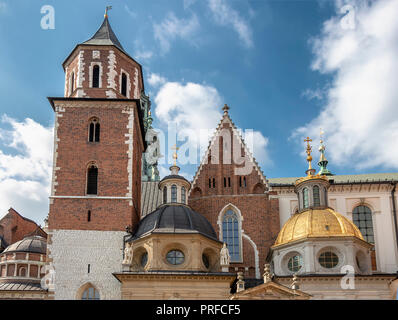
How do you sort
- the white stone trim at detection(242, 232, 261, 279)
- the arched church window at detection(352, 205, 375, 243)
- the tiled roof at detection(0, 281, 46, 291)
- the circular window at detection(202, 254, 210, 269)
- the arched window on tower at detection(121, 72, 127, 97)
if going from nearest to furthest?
the circular window at detection(202, 254, 210, 269), the tiled roof at detection(0, 281, 46, 291), the white stone trim at detection(242, 232, 261, 279), the arched window on tower at detection(121, 72, 127, 97), the arched church window at detection(352, 205, 375, 243)

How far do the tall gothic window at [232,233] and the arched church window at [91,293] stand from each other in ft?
34.3

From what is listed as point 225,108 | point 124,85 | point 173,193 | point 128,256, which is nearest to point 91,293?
point 128,256

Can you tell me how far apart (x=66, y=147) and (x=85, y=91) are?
4.05 metres

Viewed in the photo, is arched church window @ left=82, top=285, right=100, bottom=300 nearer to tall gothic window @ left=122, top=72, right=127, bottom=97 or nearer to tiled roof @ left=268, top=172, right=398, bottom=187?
tall gothic window @ left=122, top=72, right=127, bottom=97

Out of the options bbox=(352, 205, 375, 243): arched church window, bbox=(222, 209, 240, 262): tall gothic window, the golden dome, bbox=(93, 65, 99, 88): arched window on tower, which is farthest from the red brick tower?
bbox=(93, 65, 99, 88): arched window on tower

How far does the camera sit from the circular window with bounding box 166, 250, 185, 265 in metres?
29.7

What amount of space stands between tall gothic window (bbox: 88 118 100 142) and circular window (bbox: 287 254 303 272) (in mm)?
13974

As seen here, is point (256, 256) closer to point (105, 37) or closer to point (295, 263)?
point (295, 263)

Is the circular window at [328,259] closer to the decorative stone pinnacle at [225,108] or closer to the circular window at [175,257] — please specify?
the circular window at [175,257]

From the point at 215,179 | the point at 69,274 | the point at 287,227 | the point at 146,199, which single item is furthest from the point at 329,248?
the point at 146,199

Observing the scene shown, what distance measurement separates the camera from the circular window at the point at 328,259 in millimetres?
29891

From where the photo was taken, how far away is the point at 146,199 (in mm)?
46500

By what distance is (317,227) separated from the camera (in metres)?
30.8

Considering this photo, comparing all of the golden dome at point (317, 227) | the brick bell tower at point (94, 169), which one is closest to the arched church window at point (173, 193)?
the brick bell tower at point (94, 169)
